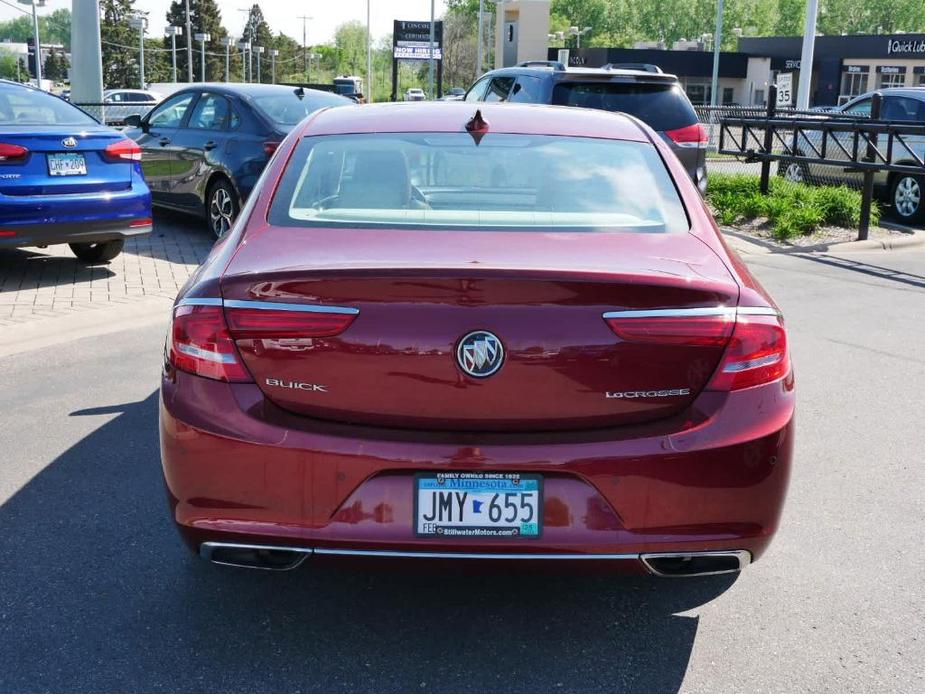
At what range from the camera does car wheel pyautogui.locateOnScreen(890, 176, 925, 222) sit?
14.1m

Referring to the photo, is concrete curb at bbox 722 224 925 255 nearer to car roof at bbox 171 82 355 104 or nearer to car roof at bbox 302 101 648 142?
car roof at bbox 171 82 355 104

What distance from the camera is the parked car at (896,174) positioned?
14.2m

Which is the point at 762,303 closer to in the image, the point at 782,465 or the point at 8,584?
the point at 782,465

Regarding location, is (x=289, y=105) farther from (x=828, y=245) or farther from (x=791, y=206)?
(x=791, y=206)

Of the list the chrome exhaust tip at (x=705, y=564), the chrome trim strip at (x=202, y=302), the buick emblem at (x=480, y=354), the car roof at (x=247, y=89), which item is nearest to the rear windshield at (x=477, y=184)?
the chrome trim strip at (x=202, y=302)

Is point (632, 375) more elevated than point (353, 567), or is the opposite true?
point (632, 375)

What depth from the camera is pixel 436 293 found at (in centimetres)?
297

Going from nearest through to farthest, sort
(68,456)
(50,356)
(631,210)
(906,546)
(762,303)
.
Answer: (762,303)
(631,210)
(906,546)
(68,456)
(50,356)

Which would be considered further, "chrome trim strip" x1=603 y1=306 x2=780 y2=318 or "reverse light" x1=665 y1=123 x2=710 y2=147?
"reverse light" x1=665 y1=123 x2=710 y2=147

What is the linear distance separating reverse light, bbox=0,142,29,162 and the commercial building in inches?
2211

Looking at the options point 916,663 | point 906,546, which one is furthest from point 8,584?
point 906,546

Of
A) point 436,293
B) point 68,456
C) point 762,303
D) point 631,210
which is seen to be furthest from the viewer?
point 68,456

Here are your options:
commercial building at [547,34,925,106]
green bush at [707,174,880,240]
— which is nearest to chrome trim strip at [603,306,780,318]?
green bush at [707,174,880,240]

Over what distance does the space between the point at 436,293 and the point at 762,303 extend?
97 cm
